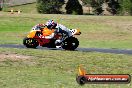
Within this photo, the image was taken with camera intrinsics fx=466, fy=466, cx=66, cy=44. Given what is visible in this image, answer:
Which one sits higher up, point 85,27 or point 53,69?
point 53,69

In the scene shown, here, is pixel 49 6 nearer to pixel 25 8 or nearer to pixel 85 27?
pixel 25 8

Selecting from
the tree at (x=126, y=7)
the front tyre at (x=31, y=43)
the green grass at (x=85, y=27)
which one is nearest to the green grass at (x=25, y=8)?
the tree at (x=126, y=7)

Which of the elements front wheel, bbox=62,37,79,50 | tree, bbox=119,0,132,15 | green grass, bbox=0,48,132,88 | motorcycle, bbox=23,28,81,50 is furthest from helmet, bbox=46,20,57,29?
tree, bbox=119,0,132,15

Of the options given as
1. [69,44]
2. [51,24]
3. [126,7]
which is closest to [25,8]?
[126,7]

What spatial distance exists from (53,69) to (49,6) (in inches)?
2643

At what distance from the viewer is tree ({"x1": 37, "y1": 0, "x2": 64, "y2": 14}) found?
83.1 meters

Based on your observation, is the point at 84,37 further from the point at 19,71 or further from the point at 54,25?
the point at 19,71

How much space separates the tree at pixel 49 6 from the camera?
8310 cm

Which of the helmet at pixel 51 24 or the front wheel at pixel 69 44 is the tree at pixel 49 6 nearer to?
the front wheel at pixel 69 44

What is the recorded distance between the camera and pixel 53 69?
54.0 ft

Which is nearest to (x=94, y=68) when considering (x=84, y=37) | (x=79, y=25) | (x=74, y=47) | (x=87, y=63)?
(x=87, y=63)

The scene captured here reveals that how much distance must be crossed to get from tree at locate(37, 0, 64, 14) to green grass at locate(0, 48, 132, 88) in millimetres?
62755

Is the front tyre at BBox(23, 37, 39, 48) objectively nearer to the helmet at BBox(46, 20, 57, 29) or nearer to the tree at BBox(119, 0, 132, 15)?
the helmet at BBox(46, 20, 57, 29)

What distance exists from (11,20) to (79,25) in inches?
347
